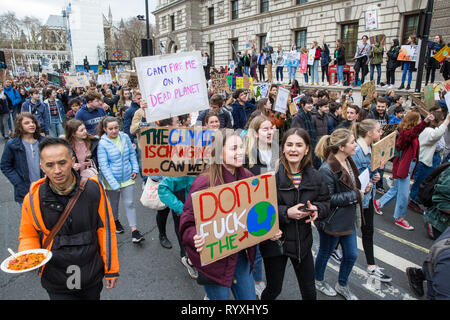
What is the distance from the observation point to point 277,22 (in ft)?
85.0

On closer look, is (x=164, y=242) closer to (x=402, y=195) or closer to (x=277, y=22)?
(x=402, y=195)

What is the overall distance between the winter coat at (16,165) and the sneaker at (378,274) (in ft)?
14.8

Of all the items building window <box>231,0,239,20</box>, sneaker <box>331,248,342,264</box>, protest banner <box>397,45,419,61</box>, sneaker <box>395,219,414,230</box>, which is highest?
building window <box>231,0,239,20</box>

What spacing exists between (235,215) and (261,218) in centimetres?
25

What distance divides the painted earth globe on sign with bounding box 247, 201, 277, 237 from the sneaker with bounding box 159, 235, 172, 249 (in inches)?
89.0

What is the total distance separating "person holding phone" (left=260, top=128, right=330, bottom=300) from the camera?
243 centimetres

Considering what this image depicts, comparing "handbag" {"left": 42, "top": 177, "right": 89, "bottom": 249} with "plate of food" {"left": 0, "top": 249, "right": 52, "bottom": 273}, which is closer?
"plate of food" {"left": 0, "top": 249, "right": 52, "bottom": 273}

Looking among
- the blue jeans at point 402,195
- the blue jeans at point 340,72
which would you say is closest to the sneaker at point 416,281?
the blue jeans at point 402,195

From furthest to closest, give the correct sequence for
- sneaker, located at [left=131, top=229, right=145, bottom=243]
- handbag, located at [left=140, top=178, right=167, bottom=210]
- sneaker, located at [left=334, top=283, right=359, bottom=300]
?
A: sneaker, located at [left=131, top=229, right=145, bottom=243] < handbag, located at [left=140, top=178, right=167, bottom=210] < sneaker, located at [left=334, top=283, right=359, bottom=300]

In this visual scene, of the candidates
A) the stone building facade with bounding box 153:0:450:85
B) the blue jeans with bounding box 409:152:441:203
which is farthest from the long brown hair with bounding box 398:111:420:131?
the stone building facade with bounding box 153:0:450:85

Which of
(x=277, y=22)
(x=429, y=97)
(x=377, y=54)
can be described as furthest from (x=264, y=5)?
(x=429, y=97)

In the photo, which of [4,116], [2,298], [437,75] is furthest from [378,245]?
[437,75]

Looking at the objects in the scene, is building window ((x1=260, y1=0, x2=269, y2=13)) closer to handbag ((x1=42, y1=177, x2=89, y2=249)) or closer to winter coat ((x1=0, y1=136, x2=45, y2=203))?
winter coat ((x1=0, y1=136, x2=45, y2=203))
